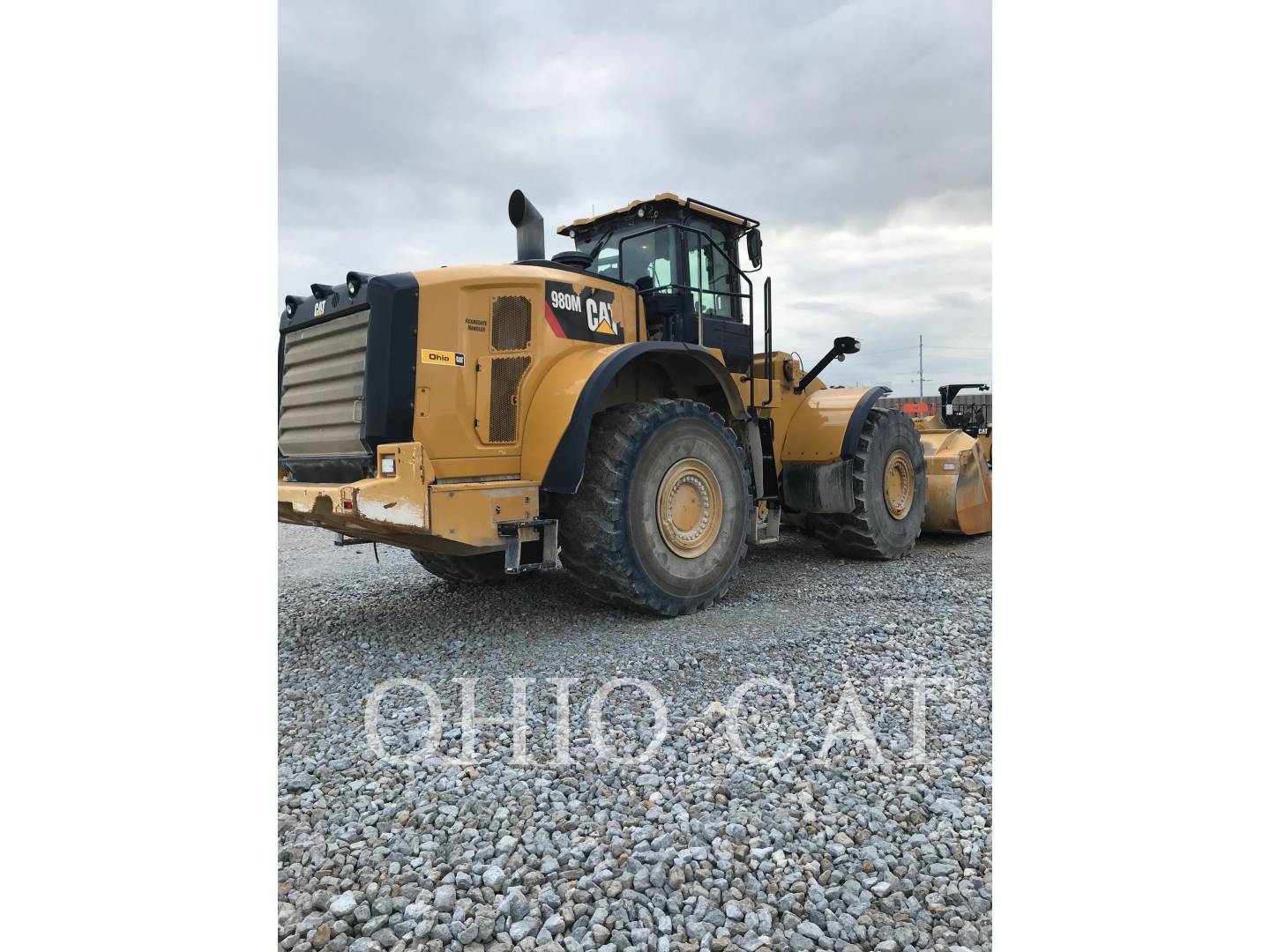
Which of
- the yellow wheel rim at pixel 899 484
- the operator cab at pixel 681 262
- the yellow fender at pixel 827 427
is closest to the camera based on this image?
the operator cab at pixel 681 262

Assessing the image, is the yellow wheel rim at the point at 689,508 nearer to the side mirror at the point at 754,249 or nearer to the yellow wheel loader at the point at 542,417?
the yellow wheel loader at the point at 542,417

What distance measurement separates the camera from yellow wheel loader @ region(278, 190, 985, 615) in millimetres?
4418

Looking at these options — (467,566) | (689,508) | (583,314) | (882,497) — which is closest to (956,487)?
(882,497)

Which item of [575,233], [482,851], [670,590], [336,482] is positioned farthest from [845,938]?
[575,233]

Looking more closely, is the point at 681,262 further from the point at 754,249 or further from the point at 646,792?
→ the point at 646,792

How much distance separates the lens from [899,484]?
759 cm

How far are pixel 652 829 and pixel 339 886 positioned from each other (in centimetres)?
91

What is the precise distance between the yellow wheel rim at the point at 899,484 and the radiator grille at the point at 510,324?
12.9 ft

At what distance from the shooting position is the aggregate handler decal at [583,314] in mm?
4980

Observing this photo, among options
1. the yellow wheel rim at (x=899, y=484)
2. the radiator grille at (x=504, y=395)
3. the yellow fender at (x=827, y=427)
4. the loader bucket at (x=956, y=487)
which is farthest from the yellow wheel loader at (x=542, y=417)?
the loader bucket at (x=956, y=487)

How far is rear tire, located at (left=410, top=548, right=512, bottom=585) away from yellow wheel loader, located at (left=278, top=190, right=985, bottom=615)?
0.02 metres

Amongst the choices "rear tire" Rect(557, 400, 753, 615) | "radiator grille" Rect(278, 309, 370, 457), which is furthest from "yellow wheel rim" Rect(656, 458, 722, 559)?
"radiator grille" Rect(278, 309, 370, 457)

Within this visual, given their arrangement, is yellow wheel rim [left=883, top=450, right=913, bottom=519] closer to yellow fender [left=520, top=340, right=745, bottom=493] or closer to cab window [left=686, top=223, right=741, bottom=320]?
cab window [left=686, top=223, right=741, bottom=320]

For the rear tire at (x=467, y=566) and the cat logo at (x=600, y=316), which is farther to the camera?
the rear tire at (x=467, y=566)
